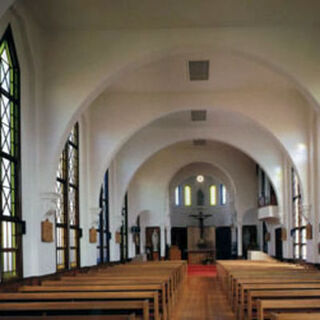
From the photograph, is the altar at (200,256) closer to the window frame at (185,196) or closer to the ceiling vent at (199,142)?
the window frame at (185,196)

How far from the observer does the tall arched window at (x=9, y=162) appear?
26.7 ft

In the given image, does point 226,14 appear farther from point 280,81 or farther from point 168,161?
point 168,161

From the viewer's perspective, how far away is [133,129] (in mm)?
13859

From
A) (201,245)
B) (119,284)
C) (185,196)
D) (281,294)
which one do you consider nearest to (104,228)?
(119,284)

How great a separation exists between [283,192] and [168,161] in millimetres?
6892

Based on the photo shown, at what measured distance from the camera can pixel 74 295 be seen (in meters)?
6.12

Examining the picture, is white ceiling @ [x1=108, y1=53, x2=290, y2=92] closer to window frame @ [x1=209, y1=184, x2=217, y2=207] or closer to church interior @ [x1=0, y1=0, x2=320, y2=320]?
church interior @ [x1=0, y1=0, x2=320, y2=320]

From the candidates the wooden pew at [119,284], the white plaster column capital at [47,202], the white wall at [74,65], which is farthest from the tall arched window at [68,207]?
the wooden pew at [119,284]

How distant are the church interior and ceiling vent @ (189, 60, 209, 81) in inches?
1.7

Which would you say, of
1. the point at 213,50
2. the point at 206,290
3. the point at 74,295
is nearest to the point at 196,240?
the point at 206,290

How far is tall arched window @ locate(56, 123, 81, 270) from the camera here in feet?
38.4

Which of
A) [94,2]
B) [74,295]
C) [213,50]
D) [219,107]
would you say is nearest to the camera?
[74,295]

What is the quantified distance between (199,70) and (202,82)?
1.06 metres

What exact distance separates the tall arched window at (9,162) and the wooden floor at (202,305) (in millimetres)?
2873
